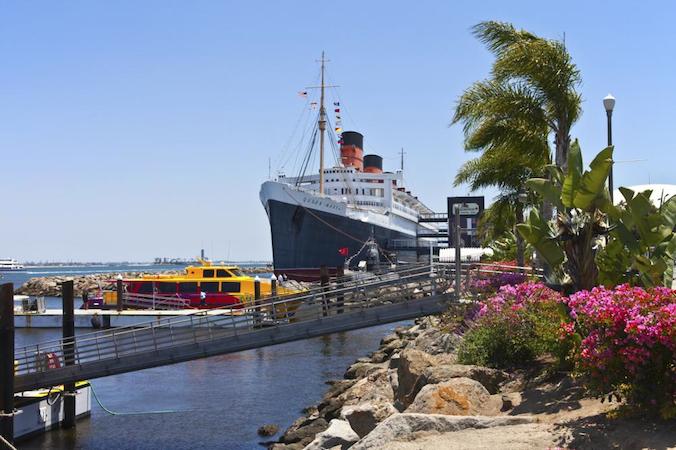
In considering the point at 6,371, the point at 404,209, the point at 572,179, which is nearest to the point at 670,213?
the point at 572,179

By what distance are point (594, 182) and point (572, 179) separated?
0.44 meters

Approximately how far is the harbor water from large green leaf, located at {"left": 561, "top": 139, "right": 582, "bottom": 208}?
396 inches

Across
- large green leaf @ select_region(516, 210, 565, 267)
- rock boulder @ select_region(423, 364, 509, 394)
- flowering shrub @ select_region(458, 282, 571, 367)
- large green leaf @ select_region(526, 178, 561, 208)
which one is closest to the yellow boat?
flowering shrub @ select_region(458, 282, 571, 367)

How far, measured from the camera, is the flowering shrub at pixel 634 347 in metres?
7.29

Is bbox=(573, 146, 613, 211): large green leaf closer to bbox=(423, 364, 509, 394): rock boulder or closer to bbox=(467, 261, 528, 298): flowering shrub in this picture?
bbox=(423, 364, 509, 394): rock boulder

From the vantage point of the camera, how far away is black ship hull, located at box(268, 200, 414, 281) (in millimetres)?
66875

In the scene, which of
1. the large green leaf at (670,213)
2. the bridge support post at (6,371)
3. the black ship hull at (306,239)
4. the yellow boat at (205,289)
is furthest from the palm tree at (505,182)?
the black ship hull at (306,239)

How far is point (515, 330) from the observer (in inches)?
459

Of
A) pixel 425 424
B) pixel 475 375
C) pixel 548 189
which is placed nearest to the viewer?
pixel 425 424

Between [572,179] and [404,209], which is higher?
[404,209]

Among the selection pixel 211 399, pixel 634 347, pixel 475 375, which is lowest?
pixel 211 399

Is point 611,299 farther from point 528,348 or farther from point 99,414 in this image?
Answer: point 99,414

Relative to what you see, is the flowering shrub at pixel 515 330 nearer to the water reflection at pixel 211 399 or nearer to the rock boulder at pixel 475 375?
the rock boulder at pixel 475 375

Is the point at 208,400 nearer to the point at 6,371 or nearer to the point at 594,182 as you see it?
the point at 6,371
